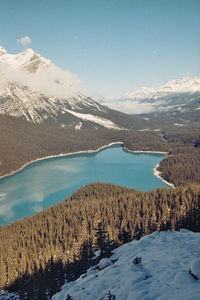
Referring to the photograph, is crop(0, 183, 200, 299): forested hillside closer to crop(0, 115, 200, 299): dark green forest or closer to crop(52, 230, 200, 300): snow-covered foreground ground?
crop(0, 115, 200, 299): dark green forest

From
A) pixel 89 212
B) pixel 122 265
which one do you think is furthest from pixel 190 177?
pixel 122 265

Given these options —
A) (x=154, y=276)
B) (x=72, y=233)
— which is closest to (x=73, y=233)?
(x=72, y=233)

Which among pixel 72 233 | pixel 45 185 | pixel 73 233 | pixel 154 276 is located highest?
pixel 154 276

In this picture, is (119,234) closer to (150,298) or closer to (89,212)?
(89,212)

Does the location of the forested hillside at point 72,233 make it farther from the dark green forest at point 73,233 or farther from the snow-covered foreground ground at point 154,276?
the snow-covered foreground ground at point 154,276

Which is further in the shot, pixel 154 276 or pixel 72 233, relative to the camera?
pixel 72 233

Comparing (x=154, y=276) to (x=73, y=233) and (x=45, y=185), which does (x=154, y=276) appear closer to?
Answer: (x=73, y=233)

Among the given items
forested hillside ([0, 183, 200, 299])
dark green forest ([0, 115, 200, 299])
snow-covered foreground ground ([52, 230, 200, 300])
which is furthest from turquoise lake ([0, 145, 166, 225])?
snow-covered foreground ground ([52, 230, 200, 300])
